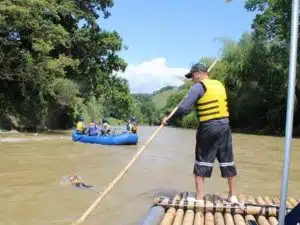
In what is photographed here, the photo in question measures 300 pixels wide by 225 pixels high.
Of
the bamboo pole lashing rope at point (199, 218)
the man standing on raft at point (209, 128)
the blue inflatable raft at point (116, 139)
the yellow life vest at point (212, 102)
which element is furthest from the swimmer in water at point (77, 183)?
the blue inflatable raft at point (116, 139)

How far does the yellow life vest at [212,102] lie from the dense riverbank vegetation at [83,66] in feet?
74.2

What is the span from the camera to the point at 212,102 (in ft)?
20.5

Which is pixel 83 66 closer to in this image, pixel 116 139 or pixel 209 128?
pixel 116 139

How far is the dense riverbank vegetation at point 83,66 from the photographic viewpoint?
3023 cm

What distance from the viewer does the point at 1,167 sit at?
13695 millimetres

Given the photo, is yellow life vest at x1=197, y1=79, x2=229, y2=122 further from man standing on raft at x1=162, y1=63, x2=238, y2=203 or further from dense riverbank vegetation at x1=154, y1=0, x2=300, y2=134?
dense riverbank vegetation at x1=154, y1=0, x2=300, y2=134

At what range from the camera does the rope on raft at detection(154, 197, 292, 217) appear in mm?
5801

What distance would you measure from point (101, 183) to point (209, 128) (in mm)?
5326

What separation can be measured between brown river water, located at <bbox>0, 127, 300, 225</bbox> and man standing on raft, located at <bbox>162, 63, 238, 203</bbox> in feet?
4.85

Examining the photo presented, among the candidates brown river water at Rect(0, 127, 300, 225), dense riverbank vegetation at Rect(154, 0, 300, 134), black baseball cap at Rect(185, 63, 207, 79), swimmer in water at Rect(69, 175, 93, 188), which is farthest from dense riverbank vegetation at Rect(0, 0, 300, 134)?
black baseball cap at Rect(185, 63, 207, 79)

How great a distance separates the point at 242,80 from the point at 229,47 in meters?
3.87

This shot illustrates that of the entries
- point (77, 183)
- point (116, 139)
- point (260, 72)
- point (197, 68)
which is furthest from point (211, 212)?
point (260, 72)

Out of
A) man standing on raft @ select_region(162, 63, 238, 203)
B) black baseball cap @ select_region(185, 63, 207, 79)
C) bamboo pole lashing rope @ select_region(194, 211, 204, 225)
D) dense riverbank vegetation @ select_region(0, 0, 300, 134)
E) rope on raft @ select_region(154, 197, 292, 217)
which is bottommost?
bamboo pole lashing rope @ select_region(194, 211, 204, 225)

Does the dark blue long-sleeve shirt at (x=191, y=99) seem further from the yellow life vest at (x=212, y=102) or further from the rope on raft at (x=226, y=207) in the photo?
the rope on raft at (x=226, y=207)
